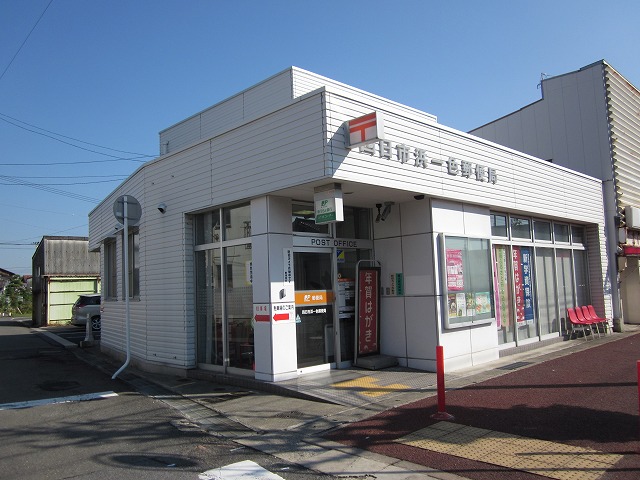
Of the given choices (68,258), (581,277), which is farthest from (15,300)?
(581,277)

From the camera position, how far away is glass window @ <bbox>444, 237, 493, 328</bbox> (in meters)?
9.81

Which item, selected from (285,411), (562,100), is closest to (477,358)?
(285,411)

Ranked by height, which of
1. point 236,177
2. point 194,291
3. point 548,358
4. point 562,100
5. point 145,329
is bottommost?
point 548,358

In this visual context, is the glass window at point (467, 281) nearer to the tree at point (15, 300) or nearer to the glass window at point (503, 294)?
the glass window at point (503, 294)

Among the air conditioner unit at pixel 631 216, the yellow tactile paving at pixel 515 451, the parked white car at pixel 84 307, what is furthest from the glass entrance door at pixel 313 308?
the parked white car at pixel 84 307

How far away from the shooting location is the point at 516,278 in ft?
41.7

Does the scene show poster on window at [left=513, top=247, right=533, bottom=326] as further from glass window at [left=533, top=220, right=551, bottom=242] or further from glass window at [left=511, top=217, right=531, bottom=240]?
glass window at [left=533, top=220, right=551, bottom=242]

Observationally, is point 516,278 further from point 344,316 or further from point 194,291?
point 194,291

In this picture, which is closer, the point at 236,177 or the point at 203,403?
the point at 203,403

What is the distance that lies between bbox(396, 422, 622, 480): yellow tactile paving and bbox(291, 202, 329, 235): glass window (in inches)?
176

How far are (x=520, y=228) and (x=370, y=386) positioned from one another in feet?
23.7

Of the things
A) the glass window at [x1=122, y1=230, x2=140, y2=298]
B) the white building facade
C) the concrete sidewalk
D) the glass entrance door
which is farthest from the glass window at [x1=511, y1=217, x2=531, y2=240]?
the glass window at [x1=122, y1=230, x2=140, y2=298]

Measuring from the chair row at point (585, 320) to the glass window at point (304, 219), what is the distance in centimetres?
908

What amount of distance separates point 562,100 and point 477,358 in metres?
11.8
